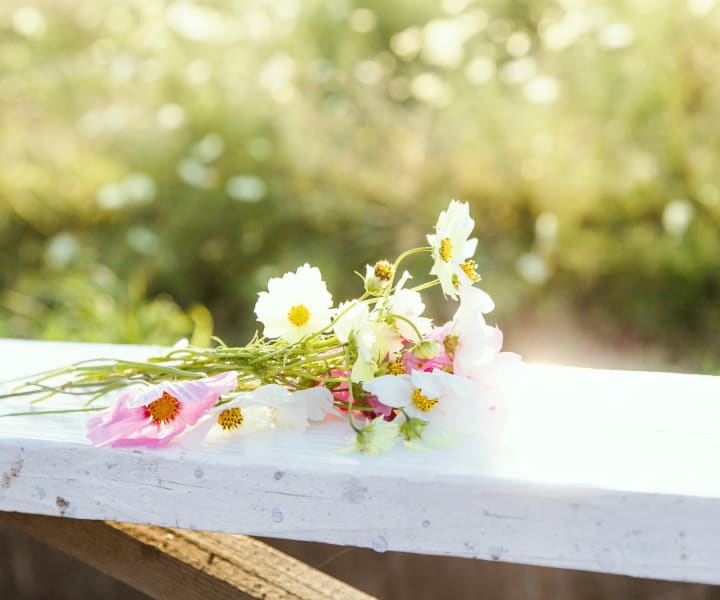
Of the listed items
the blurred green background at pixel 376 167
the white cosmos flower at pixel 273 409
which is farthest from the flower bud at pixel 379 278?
the blurred green background at pixel 376 167

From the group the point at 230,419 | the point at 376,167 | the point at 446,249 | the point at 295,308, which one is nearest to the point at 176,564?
the point at 230,419

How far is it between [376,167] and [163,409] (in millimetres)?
1959

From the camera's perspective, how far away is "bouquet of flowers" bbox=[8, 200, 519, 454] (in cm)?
80

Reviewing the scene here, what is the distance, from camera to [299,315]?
34.1 inches

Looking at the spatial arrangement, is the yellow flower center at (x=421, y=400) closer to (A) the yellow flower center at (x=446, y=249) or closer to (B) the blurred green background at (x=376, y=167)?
(A) the yellow flower center at (x=446, y=249)

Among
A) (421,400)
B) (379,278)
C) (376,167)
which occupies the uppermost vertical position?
(376,167)

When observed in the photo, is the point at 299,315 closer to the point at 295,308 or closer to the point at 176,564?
the point at 295,308

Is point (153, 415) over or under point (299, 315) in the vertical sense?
under

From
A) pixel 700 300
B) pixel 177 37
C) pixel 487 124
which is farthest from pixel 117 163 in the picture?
pixel 700 300

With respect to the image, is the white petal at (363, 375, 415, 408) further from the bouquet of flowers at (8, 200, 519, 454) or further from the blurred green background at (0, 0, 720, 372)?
the blurred green background at (0, 0, 720, 372)

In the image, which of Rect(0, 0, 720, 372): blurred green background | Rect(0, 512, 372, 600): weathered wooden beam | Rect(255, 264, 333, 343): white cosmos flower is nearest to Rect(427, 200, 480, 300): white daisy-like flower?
Rect(255, 264, 333, 343): white cosmos flower

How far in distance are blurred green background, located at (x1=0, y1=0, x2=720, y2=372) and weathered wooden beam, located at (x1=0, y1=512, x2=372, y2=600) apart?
1354 mm

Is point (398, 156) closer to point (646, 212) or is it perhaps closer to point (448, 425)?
point (646, 212)

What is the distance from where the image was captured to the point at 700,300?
2.45m
